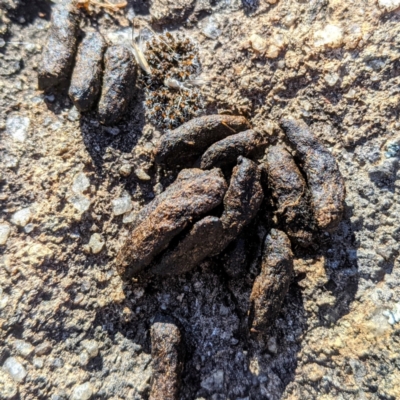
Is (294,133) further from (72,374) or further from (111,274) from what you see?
(72,374)

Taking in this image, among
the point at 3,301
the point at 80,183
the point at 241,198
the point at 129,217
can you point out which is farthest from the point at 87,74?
the point at 3,301

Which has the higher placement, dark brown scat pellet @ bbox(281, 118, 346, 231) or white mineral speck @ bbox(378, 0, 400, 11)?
white mineral speck @ bbox(378, 0, 400, 11)

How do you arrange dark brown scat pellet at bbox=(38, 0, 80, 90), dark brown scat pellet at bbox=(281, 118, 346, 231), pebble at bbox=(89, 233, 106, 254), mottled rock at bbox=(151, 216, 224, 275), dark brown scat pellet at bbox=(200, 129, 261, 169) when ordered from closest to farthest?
mottled rock at bbox=(151, 216, 224, 275) < dark brown scat pellet at bbox=(281, 118, 346, 231) < dark brown scat pellet at bbox=(200, 129, 261, 169) < pebble at bbox=(89, 233, 106, 254) < dark brown scat pellet at bbox=(38, 0, 80, 90)

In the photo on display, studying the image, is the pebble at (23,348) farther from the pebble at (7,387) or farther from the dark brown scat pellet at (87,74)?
the dark brown scat pellet at (87,74)

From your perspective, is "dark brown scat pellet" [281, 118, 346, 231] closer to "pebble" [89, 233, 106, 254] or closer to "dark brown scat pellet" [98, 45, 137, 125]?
"dark brown scat pellet" [98, 45, 137, 125]

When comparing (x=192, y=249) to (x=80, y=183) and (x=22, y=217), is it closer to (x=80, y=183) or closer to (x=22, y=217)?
(x=80, y=183)

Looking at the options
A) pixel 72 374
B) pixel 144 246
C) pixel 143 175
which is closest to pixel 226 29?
pixel 143 175

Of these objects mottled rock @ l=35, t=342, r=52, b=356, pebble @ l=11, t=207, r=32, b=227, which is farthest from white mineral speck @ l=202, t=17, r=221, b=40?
mottled rock @ l=35, t=342, r=52, b=356
